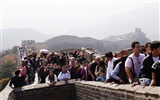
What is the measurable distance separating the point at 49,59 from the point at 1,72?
43293 mm

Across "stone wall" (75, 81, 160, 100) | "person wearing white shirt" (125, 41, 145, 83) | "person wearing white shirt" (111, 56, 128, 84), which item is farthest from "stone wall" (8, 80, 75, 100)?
"person wearing white shirt" (125, 41, 145, 83)

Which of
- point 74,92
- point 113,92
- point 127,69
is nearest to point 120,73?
point 113,92

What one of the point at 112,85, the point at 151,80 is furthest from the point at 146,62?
the point at 112,85

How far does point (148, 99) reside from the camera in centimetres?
377

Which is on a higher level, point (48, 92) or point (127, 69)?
point (127, 69)

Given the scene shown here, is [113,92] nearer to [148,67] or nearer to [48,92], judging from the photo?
[148,67]

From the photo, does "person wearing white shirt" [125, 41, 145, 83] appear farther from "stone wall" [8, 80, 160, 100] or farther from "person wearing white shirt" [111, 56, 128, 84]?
"person wearing white shirt" [111, 56, 128, 84]

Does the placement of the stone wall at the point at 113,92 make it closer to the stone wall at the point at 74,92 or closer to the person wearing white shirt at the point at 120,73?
the stone wall at the point at 74,92

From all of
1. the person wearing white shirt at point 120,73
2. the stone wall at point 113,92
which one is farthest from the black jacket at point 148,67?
the person wearing white shirt at point 120,73

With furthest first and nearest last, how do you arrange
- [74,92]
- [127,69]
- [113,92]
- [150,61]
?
[74,92]
[113,92]
[127,69]
[150,61]

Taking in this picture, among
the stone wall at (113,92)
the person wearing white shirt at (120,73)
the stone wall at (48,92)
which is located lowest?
the stone wall at (48,92)

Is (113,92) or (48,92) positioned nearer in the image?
(113,92)

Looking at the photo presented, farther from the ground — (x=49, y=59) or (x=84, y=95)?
(x=49, y=59)

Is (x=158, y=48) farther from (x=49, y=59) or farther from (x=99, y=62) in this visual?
(x=49, y=59)
